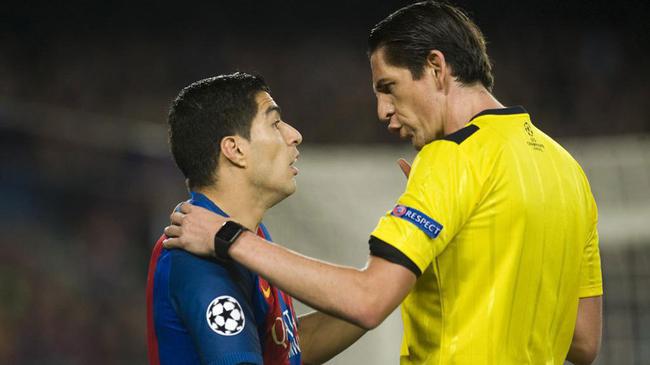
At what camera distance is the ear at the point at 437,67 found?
8.03ft

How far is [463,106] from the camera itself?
2486mm

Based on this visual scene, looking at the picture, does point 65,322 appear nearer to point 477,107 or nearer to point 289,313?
point 289,313

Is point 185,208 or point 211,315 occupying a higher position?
point 185,208

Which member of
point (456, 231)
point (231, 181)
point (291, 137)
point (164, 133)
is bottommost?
point (456, 231)

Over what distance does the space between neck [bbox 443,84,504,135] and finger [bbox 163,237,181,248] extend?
0.80 m

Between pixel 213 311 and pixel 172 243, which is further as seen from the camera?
pixel 172 243

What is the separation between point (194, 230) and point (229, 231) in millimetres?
121

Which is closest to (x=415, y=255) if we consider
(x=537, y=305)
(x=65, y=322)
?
(x=537, y=305)

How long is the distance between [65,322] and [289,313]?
4783mm

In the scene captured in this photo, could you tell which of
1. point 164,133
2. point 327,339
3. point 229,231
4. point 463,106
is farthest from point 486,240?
point 164,133

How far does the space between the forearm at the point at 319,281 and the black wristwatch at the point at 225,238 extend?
4 centimetres

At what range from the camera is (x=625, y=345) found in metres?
5.62

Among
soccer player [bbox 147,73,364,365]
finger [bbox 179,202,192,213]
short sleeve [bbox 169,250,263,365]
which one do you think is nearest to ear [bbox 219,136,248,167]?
soccer player [bbox 147,73,364,365]

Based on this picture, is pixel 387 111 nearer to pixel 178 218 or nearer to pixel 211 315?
pixel 178 218
